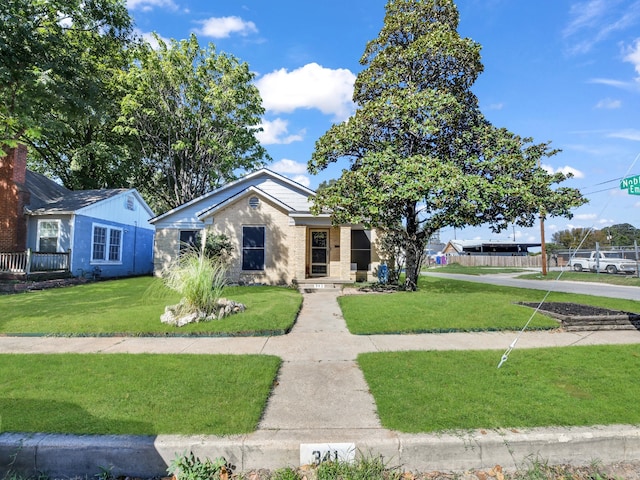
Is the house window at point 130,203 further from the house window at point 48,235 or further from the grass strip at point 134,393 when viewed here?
the grass strip at point 134,393

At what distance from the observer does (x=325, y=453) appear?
9.75 ft

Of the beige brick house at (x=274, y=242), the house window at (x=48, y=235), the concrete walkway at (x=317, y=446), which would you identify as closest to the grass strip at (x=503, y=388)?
the concrete walkway at (x=317, y=446)

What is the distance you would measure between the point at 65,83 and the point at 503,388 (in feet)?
64.1

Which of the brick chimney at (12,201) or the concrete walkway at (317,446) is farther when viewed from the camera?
the brick chimney at (12,201)

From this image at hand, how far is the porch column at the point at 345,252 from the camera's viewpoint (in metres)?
15.5

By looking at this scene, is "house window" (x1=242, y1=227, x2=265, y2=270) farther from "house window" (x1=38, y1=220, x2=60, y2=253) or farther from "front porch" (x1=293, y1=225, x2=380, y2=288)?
"house window" (x1=38, y1=220, x2=60, y2=253)

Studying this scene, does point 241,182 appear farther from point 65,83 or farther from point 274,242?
point 65,83

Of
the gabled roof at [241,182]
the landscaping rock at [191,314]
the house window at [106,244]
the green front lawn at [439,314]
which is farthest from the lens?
the gabled roof at [241,182]

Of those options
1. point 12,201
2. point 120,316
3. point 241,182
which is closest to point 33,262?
point 12,201

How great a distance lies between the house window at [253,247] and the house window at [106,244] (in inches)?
308

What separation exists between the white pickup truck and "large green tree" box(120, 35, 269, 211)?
78.8ft

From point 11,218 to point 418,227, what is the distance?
17.5 metres

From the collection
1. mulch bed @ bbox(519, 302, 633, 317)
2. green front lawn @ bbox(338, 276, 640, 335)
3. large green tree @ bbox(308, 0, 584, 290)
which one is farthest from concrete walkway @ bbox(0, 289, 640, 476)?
large green tree @ bbox(308, 0, 584, 290)

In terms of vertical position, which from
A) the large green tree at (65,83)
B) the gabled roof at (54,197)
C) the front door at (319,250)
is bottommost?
the front door at (319,250)
